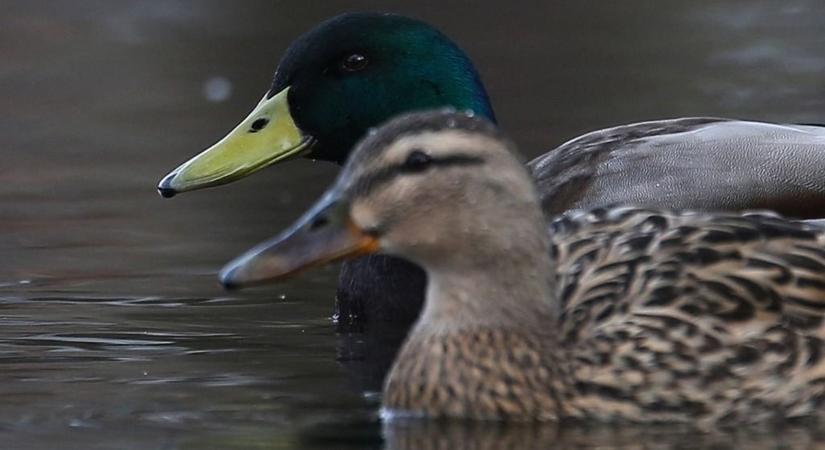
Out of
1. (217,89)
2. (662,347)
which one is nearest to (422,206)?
(662,347)

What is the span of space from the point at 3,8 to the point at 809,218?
35.7 ft

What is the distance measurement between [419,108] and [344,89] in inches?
12.7

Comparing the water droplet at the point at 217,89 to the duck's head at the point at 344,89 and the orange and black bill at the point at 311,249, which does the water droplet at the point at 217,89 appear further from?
the orange and black bill at the point at 311,249

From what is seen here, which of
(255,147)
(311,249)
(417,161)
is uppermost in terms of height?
(417,161)

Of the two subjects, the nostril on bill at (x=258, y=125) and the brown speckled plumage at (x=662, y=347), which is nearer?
the brown speckled plumage at (x=662, y=347)

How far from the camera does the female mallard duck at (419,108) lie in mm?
8859

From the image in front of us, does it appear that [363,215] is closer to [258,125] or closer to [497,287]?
[497,287]

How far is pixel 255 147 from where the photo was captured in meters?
9.48

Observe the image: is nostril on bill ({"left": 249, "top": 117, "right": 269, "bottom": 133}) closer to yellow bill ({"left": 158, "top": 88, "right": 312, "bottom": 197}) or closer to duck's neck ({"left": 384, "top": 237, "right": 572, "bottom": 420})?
yellow bill ({"left": 158, "top": 88, "right": 312, "bottom": 197})

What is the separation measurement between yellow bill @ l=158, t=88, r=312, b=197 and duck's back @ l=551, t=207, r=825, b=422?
2467mm

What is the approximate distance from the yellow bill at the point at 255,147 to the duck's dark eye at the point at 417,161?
2702 millimetres

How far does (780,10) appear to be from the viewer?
61.1ft

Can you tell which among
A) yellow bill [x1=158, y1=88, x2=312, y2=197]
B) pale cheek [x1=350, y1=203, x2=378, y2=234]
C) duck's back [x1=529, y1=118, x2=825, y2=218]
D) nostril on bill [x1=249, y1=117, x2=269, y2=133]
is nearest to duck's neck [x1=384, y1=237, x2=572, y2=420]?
pale cheek [x1=350, y1=203, x2=378, y2=234]

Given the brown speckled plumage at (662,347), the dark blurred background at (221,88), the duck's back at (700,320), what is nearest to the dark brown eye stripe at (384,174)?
the brown speckled plumage at (662,347)
